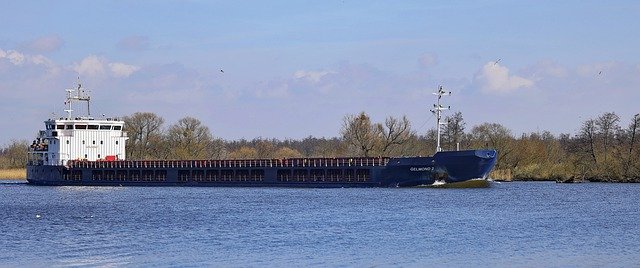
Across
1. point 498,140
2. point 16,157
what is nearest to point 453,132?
point 498,140

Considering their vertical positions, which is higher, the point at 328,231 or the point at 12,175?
the point at 12,175

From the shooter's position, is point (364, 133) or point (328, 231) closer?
point (328, 231)

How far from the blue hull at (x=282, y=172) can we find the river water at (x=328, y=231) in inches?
245

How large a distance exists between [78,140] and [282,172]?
2200cm

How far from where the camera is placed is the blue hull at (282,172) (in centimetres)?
7338

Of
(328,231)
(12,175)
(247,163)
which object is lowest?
(328,231)

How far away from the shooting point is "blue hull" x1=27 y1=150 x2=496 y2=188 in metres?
73.4

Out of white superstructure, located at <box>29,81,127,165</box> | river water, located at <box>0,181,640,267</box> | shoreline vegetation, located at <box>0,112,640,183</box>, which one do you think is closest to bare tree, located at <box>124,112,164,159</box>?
shoreline vegetation, located at <box>0,112,640,183</box>

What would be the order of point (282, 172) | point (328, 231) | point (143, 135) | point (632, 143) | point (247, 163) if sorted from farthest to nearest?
point (143, 135), point (632, 143), point (247, 163), point (282, 172), point (328, 231)

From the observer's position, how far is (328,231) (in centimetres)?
4272

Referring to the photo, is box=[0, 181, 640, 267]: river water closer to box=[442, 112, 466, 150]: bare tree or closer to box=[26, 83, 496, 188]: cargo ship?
box=[26, 83, 496, 188]: cargo ship

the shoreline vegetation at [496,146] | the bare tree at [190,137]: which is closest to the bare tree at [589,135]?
the shoreline vegetation at [496,146]

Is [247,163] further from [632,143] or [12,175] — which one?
[12,175]

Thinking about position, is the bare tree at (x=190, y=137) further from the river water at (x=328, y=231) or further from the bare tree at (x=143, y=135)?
the river water at (x=328, y=231)
